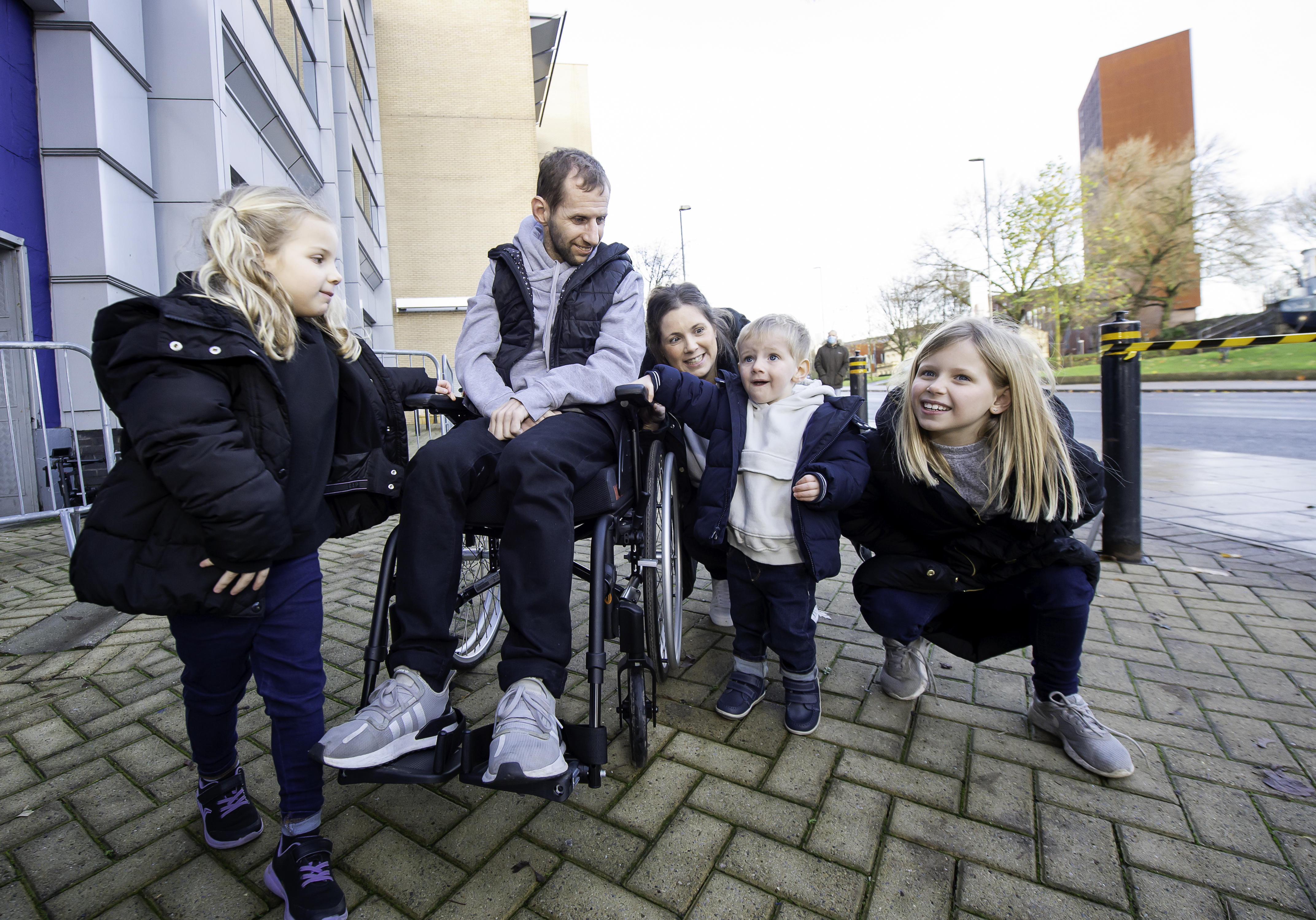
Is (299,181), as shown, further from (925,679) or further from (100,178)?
(925,679)

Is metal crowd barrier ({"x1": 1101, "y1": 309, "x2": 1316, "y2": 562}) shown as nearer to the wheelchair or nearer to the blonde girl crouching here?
the wheelchair

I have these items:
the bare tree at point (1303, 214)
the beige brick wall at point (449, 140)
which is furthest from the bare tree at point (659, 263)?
the bare tree at point (1303, 214)

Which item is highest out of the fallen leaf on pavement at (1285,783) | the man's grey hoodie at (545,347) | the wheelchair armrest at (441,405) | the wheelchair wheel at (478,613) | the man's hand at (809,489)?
the man's grey hoodie at (545,347)

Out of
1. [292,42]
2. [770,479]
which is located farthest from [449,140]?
[770,479]

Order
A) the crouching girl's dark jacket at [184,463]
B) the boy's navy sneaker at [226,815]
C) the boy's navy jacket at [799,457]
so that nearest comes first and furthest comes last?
the crouching girl's dark jacket at [184,463], the boy's navy sneaker at [226,815], the boy's navy jacket at [799,457]

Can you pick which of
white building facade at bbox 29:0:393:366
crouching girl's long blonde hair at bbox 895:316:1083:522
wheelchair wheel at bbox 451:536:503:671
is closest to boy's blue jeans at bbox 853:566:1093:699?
crouching girl's long blonde hair at bbox 895:316:1083:522

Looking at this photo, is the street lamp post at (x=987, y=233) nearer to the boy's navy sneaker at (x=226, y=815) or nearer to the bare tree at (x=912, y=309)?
the bare tree at (x=912, y=309)

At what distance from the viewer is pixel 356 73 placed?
57.4 feet

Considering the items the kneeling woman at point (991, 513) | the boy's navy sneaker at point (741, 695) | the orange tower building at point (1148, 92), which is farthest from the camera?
the orange tower building at point (1148, 92)

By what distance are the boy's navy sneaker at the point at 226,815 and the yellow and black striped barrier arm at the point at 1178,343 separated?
4.22m

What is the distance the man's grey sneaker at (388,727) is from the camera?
1.44m

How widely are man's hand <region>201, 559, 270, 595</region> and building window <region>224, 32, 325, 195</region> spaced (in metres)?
6.42

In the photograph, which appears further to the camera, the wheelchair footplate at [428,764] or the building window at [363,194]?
the building window at [363,194]

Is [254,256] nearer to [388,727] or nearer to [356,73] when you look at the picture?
[388,727]
